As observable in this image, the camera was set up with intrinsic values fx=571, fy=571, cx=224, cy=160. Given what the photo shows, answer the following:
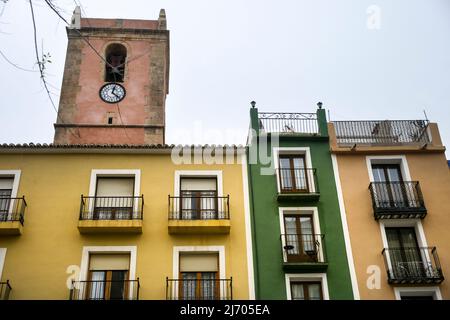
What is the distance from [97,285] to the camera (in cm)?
1620

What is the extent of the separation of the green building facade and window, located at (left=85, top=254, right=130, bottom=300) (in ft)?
12.5

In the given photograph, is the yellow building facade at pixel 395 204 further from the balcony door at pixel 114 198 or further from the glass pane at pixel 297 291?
the balcony door at pixel 114 198

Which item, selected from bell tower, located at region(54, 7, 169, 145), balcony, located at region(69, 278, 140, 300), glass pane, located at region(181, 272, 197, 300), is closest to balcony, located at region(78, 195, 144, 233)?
balcony, located at region(69, 278, 140, 300)

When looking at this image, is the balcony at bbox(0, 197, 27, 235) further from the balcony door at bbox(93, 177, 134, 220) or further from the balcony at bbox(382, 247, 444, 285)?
the balcony at bbox(382, 247, 444, 285)

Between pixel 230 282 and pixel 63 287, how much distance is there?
15.5ft

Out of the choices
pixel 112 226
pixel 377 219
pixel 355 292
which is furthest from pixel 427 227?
pixel 112 226

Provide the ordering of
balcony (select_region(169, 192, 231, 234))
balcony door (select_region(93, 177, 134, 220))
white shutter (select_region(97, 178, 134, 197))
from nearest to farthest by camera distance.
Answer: balcony (select_region(169, 192, 231, 234))
balcony door (select_region(93, 177, 134, 220))
white shutter (select_region(97, 178, 134, 197))

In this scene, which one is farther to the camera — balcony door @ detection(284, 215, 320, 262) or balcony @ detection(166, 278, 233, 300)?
balcony door @ detection(284, 215, 320, 262)

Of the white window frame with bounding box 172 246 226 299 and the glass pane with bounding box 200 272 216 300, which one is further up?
the white window frame with bounding box 172 246 226 299

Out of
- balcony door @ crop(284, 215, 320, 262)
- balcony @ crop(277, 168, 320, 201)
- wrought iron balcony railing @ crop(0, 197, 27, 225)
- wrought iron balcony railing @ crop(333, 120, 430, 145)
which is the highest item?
wrought iron balcony railing @ crop(333, 120, 430, 145)

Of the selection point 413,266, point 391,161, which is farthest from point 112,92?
point 413,266

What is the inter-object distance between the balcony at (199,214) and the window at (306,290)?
8.45 ft

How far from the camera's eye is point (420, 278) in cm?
1623

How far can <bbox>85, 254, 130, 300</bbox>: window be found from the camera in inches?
630
